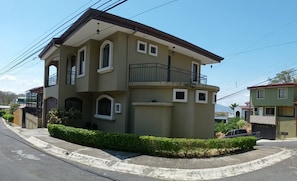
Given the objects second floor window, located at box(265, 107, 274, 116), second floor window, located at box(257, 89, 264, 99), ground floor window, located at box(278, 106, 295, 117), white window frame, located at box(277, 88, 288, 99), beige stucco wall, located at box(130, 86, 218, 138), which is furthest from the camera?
second floor window, located at box(257, 89, 264, 99)

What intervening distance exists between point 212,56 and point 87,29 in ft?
36.2

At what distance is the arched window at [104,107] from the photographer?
16480 mm

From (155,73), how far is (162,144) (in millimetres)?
6817

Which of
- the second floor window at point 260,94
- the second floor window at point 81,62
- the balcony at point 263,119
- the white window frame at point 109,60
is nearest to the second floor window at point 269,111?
the balcony at point 263,119

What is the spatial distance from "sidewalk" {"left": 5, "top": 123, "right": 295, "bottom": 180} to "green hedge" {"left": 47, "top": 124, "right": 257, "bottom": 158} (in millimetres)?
387

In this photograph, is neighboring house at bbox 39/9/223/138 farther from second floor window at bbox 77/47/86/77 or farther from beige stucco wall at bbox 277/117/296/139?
beige stucco wall at bbox 277/117/296/139

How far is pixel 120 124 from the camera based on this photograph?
1544 cm

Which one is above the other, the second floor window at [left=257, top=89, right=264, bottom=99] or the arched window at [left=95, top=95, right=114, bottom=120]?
the second floor window at [left=257, top=89, right=264, bottom=99]

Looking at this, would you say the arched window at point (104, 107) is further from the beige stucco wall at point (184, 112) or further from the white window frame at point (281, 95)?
the white window frame at point (281, 95)

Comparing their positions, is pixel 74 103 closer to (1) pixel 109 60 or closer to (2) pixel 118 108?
(2) pixel 118 108

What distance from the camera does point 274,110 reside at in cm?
4353

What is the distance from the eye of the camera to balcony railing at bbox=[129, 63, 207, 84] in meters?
15.7

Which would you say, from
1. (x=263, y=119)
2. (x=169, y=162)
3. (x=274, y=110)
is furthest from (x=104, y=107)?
(x=263, y=119)

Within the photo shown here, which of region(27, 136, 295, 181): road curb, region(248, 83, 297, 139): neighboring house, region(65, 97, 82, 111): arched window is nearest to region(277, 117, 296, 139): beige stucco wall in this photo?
region(248, 83, 297, 139): neighboring house
